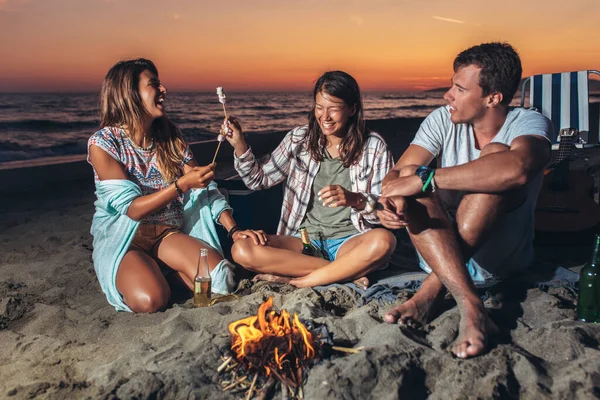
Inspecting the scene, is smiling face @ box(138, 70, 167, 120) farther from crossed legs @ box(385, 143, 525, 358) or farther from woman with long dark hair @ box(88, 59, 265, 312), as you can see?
crossed legs @ box(385, 143, 525, 358)

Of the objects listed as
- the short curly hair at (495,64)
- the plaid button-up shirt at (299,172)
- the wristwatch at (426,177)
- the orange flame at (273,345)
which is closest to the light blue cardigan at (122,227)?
the plaid button-up shirt at (299,172)

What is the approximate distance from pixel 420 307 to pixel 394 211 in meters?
0.53

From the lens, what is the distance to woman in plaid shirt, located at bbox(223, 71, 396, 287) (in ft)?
11.6

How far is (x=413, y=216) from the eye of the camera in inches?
118

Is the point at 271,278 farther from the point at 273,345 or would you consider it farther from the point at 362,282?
the point at 273,345

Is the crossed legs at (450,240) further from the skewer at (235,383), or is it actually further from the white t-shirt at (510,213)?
the skewer at (235,383)

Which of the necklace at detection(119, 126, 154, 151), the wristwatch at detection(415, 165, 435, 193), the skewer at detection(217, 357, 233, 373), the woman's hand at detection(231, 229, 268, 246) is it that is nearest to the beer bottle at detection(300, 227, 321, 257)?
the woman's hand at detection(231, 229, 268, 246)

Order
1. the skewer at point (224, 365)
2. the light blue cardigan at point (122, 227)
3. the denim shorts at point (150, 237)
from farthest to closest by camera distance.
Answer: the denim shorts at point (150, 237)
the light blue cardigan at point (122, 227)
the skewer at point (224, 365)

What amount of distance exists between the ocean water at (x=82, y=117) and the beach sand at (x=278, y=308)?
9.17m

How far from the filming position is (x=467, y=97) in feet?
10.7

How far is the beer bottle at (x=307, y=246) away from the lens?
12.2ft

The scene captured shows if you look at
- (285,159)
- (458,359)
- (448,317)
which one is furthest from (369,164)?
(458,359)

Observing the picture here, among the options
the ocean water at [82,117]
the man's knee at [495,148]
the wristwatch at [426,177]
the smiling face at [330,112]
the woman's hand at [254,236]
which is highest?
the smiling face at [330,112]

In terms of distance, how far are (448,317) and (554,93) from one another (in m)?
3.35
